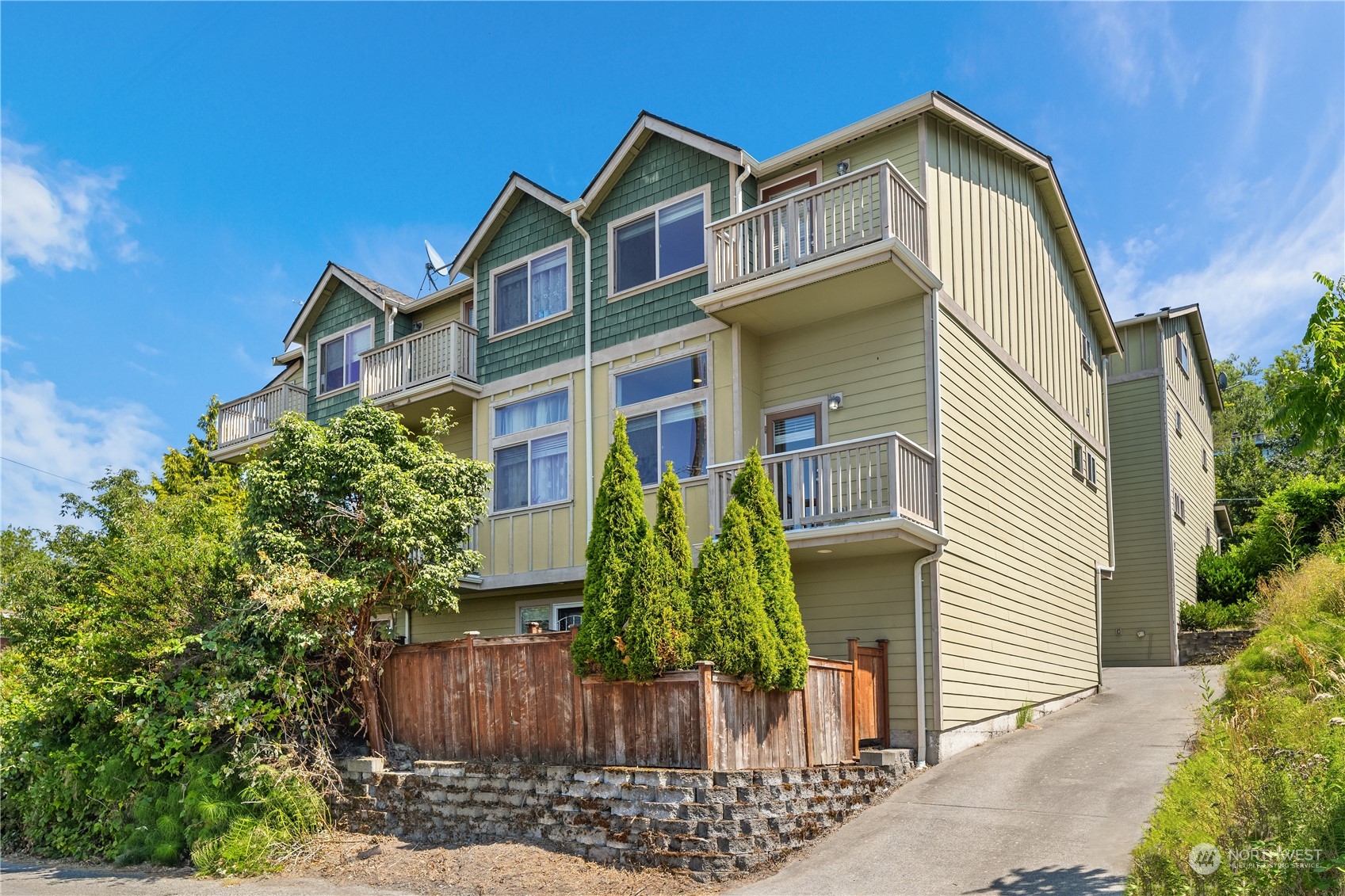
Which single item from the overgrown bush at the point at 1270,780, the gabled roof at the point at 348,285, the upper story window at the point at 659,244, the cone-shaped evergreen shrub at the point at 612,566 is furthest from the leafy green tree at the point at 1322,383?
the gabled roof at the point at 348,285

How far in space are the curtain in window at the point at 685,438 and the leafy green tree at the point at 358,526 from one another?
10.9ft

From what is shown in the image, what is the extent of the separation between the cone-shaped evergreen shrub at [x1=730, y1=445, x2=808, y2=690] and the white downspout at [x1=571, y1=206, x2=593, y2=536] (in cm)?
495

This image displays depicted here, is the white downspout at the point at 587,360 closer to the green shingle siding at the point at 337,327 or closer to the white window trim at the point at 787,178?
the white window trim at the point at 787,178

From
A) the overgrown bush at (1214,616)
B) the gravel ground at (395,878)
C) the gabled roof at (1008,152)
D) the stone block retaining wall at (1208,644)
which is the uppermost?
the gabled roof at (1008,152)

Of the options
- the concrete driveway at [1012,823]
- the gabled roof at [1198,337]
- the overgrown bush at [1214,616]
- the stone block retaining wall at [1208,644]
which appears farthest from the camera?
the gabled roof at [1198,337]

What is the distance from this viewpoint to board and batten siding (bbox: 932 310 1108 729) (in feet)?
45.9

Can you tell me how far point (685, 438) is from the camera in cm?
1530

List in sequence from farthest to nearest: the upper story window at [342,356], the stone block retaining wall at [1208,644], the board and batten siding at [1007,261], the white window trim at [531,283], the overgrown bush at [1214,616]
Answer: the overgrown bush at [1214,616], the stone block retaining wall at [1208,644], the upper story window at [342,356], the white window trim at [531,283], the board and batten siding at [1007,261]

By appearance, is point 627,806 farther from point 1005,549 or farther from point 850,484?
point 1005,549

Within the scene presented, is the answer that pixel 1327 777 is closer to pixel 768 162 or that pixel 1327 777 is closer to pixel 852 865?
pixel 852 865

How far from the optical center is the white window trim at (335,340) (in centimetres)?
2138

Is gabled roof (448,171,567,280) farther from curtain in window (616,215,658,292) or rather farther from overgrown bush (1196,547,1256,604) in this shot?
overgrown bush (1196,547,1256,604)

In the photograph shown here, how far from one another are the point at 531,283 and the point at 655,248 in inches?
113

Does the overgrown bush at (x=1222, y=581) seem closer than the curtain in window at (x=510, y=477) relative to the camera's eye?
No
